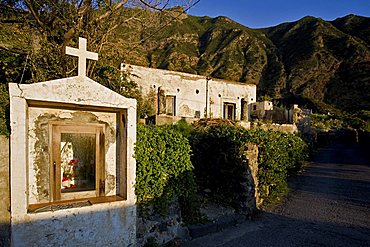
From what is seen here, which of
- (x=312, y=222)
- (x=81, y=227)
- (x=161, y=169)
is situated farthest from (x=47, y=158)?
(x=312, y=222)

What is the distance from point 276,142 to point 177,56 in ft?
132

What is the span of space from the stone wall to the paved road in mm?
2961

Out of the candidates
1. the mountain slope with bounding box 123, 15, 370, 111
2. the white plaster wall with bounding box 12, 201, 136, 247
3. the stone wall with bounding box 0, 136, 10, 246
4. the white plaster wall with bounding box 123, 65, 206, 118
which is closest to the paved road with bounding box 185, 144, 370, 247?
the white plaster wall with bounding box 12, 201, 136, 247

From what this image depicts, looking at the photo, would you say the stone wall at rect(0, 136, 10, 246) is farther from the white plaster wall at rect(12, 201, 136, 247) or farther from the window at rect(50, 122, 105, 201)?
the window at rect(50, 122, 105, 201)

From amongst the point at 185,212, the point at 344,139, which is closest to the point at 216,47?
the point at 344,139

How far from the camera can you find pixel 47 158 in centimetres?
354

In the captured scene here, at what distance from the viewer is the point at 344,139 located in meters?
31.4

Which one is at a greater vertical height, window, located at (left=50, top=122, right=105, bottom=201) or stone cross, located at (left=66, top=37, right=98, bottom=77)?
stone cross, located at (left=66, top=37, right=98, bottom=77)

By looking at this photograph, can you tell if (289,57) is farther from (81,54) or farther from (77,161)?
(77,161)

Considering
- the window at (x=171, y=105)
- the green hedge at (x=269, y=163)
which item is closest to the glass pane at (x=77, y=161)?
the green hedge at (x=269, y=163)

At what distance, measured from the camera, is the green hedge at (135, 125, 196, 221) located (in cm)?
426

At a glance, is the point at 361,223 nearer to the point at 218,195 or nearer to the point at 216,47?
the point at 218,195

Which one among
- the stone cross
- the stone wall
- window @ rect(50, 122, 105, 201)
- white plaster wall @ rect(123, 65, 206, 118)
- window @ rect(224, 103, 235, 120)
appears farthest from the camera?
window @ rect(224, 103, 235, 120)

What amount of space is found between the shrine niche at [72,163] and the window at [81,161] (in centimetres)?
1
